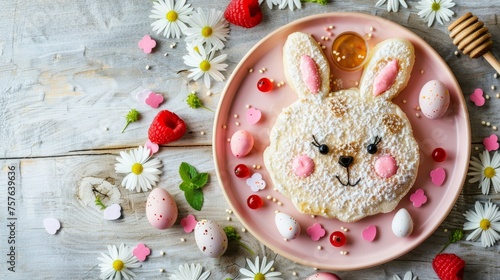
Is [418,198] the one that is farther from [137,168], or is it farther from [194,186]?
[137,168]

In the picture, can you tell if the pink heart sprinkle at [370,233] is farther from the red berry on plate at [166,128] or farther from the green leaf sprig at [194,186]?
the red berry on plate at [166,128]

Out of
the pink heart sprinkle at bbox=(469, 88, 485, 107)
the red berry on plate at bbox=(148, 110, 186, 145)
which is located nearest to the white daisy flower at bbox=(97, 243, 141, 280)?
the red berry on plate at bbox=(148, 110, 186, 145)

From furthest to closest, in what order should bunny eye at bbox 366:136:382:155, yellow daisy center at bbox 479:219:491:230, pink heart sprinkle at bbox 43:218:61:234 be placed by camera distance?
pink heart sprinkle at bbox 43:218:61:234
yellow daisy center at bbox 479:219:491:230
bunny eye at bbox 366:136:382:155

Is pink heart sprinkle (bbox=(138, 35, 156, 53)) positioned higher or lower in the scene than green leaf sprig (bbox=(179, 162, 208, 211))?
higher

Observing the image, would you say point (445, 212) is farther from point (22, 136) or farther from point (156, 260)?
point (22, 136)

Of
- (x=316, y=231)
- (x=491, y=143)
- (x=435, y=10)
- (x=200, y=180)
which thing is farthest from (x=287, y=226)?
(x=435, y=10)

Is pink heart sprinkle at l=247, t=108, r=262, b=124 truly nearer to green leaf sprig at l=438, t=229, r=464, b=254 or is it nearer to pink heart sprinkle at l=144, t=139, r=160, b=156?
pink heart sprinkle at l=144, t=139, r=160, b=156

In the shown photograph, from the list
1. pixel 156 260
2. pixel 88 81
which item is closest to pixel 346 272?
pixel 156 260
